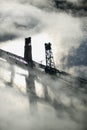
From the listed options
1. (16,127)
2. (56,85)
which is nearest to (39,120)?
(16,127)

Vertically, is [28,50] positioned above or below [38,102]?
above

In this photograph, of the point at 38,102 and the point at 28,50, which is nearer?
the point at 38,102

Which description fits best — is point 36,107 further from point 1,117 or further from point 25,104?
point 1,117

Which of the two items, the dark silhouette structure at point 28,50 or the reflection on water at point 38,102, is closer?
the reflection on water at point 38,102

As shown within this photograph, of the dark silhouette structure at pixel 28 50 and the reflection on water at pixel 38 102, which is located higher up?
the dark silhouette structure at pixel 28 50

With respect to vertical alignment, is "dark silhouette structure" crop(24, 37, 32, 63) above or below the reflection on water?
above

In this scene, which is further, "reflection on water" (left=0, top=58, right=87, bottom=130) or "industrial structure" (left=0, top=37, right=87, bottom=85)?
"industrial structure" (left=0, top=37, right=87, bottom=85)

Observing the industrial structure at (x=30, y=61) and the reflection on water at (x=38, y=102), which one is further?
the industrial structure at (x=30, y=61)

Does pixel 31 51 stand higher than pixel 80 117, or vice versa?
pixel 31 51
